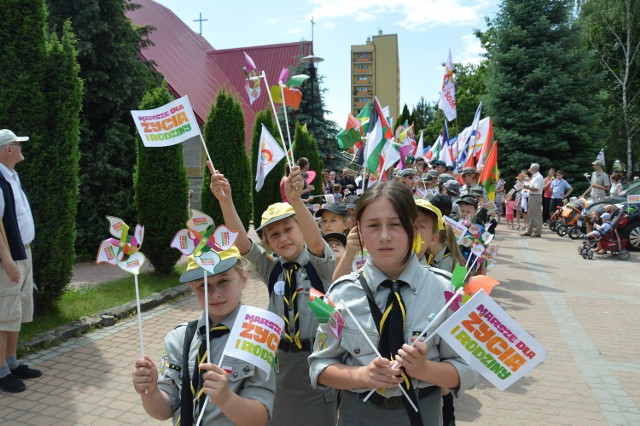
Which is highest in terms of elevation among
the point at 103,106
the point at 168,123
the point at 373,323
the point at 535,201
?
the point at 103,106

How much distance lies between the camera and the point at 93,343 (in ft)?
18.4

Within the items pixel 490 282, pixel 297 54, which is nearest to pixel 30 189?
pixel 490 282

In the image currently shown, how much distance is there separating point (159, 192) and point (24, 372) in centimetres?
415

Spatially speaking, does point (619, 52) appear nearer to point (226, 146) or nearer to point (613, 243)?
point (613, 243)

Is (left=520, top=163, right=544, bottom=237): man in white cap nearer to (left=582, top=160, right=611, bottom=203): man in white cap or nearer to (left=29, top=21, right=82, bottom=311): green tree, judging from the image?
(left=582, top=160, right=611, bottom=203): man in white cap

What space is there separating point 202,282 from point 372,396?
878 millimetres

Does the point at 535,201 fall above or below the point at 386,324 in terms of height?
below

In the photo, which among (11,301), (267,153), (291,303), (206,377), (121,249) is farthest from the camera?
(267,153)

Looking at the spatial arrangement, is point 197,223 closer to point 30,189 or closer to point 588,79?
point 30,189

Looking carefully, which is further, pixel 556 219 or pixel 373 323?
pixel 556 219

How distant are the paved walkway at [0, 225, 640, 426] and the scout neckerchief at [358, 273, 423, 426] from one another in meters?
2.46

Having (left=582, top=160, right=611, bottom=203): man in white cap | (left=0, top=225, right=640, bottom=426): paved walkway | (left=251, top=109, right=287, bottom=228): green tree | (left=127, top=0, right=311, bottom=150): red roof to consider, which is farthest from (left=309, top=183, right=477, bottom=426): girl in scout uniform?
(left=127, top=0, right=311, bottom=150): red roof

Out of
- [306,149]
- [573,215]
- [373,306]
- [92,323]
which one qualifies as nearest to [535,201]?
[573,215]

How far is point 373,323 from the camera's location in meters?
1.86
